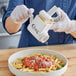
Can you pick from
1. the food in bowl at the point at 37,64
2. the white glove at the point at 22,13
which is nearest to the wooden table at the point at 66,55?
the food in bowl at the point at 37,64

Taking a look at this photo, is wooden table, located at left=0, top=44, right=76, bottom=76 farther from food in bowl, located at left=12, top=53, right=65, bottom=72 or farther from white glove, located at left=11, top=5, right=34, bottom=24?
white glove, located at left=11, top=5, right=34, bottom=24

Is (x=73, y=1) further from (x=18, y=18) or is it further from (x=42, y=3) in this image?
(x=18, y=18)

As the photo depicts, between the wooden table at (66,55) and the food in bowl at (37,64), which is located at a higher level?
the food in bowl at (37,64)

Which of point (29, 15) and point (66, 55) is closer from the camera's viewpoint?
point (29, 15)

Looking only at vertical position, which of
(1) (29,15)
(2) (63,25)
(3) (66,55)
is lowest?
(3) (66,55)

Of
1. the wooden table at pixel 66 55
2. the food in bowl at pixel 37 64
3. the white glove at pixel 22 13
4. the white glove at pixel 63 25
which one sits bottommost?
the wooden table at pixel 66 55

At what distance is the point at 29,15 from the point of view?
3.11ft

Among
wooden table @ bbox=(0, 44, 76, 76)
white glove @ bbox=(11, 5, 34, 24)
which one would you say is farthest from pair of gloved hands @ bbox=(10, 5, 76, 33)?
wooden table @ bbox=(0, 44, 76, 76)

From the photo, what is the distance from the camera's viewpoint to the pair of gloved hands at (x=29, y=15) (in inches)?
37.8

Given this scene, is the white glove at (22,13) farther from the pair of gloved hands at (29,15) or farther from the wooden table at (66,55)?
the wooden table at (66,55)

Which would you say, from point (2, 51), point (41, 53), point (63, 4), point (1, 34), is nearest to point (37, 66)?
point (41, 53)

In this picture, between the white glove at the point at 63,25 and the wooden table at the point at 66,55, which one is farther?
the white glove at the point at 63,25

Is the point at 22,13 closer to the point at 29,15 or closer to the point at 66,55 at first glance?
the point at 29,15

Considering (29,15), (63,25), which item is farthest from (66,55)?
(29,15)
